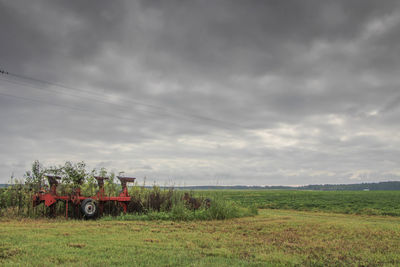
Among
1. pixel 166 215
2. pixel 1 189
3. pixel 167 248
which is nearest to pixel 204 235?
pixel 167 248

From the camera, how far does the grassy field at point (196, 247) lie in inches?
272

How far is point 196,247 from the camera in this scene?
27.6ft

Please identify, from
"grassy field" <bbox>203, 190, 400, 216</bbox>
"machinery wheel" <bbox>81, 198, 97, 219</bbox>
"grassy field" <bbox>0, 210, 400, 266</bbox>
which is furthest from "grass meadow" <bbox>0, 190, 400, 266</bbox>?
"grassy field" <bbox>203, 190, 400, 216</bbox>

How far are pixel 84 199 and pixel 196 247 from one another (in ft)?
28.7

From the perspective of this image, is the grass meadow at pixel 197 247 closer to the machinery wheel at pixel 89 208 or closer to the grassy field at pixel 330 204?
the machinery wheel at pixel 89 208

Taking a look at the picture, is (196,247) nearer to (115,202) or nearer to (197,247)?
(197,247)

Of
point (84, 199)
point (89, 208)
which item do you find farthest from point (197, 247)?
point (84, 199)

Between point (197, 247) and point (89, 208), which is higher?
point (89, 208)

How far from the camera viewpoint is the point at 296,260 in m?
7.20

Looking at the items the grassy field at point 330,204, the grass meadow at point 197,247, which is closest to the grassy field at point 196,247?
the grass meadow at point 197,247

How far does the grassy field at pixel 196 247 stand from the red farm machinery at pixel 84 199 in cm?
394

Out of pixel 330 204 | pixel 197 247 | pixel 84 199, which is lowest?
pixel 330 204

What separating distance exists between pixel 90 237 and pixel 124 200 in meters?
6.76

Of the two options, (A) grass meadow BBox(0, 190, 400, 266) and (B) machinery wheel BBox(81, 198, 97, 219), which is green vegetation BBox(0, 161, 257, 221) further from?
(A) grass meadow BBox(0, 190, 400, 266)
